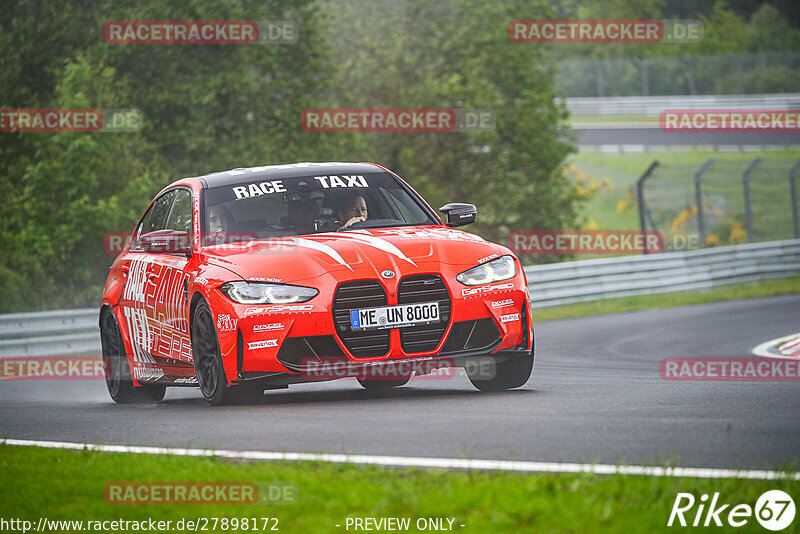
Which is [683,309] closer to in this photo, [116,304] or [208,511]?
[116,304]

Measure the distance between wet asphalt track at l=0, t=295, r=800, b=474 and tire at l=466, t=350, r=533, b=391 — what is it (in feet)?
0.43

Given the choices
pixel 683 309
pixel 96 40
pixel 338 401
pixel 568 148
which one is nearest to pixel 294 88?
pixel 96 40

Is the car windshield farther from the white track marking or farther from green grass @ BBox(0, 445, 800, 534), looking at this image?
the white track marking

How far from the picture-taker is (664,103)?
54469mm

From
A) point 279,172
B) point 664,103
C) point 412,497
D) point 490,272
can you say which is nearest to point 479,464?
point 412,497

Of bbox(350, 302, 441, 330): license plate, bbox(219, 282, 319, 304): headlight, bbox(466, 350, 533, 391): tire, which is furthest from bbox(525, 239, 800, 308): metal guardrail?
bbox(219, 282, 319, 304): headlight

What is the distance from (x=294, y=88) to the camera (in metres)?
36.0

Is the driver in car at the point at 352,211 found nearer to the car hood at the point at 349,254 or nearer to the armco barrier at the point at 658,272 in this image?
the car hood at the point at 349,254

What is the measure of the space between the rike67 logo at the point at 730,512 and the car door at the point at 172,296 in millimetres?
5032

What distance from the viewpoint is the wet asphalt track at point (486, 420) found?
21.9 feet

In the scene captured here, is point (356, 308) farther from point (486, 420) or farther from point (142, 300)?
point (142, 300)

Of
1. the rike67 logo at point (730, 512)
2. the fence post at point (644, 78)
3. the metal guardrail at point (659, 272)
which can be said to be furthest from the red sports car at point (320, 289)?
the fence post at point (644, 78)

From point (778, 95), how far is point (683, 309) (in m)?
31.3

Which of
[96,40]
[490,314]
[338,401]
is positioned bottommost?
[338,401]
